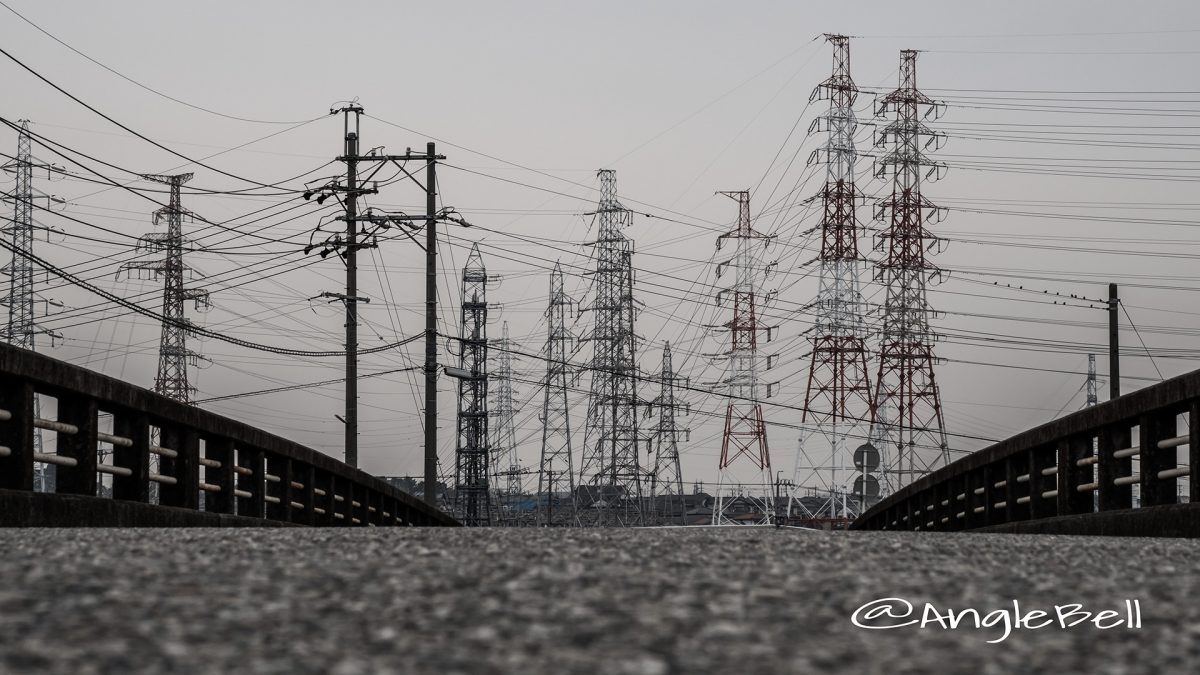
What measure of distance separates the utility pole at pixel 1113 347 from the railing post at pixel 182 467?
2860cm

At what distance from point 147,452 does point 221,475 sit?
2.46m

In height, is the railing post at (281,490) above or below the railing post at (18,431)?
below

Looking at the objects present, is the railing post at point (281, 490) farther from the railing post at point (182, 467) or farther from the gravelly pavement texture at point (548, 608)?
the gravelly pavement texture at point (548, 608)

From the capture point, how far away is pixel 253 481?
19.4 m

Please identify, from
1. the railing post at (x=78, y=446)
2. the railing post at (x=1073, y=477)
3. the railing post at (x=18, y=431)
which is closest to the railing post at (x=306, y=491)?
the railing post at (x=78, y=446)

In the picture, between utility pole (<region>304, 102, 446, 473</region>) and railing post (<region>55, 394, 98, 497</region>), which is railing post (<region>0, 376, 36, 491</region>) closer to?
railing post (<region>55, 394, 98, 497</region>)

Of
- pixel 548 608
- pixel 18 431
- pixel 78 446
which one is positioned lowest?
pixel 548 608

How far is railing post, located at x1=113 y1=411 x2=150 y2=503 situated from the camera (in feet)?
52.0

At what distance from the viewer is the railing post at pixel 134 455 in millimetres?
15836

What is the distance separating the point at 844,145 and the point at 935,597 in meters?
57.5

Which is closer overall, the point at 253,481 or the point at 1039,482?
the point at 253,481

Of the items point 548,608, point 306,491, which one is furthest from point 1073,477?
point 548,608

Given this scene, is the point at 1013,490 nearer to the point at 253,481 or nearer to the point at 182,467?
the point at 253,481

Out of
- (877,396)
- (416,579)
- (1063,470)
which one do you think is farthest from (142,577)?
(877,396)
